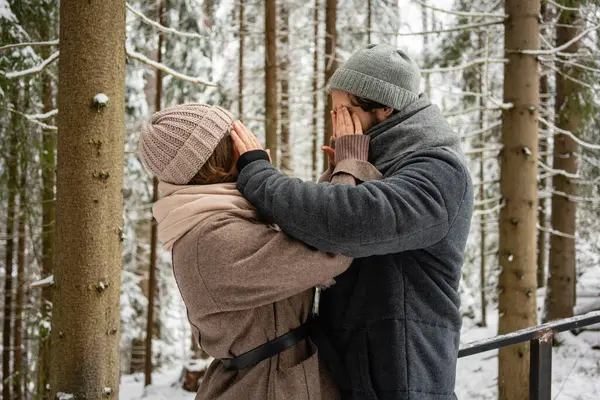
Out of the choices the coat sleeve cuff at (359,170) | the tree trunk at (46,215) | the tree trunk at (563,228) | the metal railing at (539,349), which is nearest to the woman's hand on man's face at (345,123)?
the coat sleeve cuff at (359,170)

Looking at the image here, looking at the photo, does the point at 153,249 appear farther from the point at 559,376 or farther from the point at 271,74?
the point at 559,376

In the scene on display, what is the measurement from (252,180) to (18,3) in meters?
5.39

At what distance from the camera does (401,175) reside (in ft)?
5.35

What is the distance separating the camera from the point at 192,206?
1.67m

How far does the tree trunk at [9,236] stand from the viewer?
5.90 metres

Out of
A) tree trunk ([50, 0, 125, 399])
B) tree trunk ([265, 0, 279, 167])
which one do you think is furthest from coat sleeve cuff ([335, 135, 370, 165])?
tree trunk ([265, 0, 279, 167])

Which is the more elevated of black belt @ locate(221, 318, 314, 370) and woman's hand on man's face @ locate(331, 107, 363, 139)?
woman's hand on man's face @ locate(331, 107, 363, 139)

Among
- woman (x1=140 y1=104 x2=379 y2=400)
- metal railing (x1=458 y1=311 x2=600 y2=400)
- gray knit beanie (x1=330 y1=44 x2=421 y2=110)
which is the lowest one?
metal railing (x1=458 y1=311 x2=600 y2=400)

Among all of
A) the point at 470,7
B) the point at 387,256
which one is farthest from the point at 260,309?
the point at 470,7

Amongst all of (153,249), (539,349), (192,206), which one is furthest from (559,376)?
(192,206)

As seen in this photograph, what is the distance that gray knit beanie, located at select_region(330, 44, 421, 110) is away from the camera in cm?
184

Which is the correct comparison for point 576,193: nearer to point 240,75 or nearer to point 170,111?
point 240,75

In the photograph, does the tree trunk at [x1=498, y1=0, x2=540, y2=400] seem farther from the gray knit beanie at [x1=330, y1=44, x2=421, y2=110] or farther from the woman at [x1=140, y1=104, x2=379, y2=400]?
the woman at [x1=140, y1=104, x2=379, y2=400]

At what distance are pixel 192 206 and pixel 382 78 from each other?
0.74 metres
